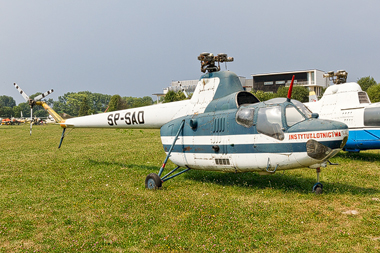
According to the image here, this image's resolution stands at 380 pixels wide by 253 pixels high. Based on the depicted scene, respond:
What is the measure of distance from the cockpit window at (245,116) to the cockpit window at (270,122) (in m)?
0.26

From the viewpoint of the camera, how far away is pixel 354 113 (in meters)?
14.4

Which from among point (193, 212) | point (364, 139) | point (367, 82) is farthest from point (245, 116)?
point (367, 82)

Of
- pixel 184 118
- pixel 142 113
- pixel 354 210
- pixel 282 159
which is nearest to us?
pixel 354 210

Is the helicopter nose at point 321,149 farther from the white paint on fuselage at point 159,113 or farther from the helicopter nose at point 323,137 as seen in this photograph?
the white paint on fuselage at point 159,113

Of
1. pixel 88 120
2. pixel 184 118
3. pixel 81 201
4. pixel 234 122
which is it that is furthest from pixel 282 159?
pixel 88 120

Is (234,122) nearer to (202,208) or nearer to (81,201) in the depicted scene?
(202,208)

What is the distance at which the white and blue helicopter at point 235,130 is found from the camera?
7.84 m

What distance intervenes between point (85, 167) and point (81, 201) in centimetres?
563

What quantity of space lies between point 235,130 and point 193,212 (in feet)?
9.69

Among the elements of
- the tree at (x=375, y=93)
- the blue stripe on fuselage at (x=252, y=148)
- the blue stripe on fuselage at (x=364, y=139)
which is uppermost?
the tree at (x=375, y=93)

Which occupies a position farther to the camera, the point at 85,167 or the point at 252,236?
the point at 85,167

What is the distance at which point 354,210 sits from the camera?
7.30 m

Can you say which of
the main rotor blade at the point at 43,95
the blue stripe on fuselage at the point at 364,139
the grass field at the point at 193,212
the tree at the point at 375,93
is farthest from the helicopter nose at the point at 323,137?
the tree at the point at 375,93

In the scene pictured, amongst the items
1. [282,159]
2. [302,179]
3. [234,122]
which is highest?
[234,122]
